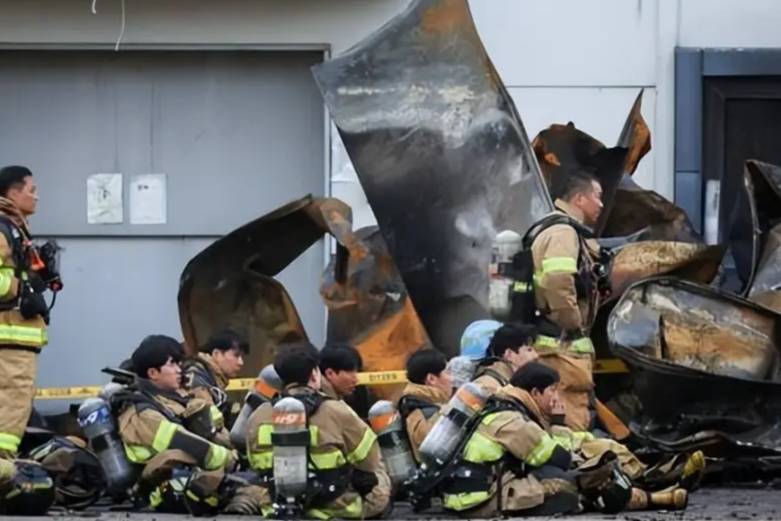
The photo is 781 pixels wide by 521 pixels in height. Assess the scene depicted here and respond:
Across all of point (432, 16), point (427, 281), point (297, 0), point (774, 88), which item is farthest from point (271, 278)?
point (774, 88)

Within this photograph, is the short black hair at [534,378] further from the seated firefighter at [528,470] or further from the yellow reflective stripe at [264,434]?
the yellow reflective stripe at [264,434]

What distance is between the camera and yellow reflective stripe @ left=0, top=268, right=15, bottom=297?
442 inches

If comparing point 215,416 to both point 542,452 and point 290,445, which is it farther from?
point 542,452

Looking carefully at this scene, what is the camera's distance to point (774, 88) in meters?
15.7

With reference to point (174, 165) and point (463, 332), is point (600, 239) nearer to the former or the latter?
point (463, 332)

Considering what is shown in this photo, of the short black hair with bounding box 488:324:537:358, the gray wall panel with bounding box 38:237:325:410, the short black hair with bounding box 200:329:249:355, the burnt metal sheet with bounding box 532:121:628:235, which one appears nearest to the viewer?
the short black hair with bounding box 488:324:537:358

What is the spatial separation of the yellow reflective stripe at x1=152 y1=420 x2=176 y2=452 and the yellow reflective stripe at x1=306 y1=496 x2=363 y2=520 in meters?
0.82

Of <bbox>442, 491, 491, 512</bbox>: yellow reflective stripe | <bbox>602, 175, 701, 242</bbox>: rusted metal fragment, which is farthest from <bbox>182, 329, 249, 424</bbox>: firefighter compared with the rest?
<bbox>602, 175, 701, 242</bbox>: rusted metal fragment

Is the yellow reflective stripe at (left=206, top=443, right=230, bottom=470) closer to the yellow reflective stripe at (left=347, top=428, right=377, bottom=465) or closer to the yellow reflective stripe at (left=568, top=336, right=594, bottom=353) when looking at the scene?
the yellow reflective stripe at (left=347, top=428, right=377, bottom=465)

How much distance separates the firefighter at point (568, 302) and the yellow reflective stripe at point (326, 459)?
59.1 inches

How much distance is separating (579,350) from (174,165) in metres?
5.11

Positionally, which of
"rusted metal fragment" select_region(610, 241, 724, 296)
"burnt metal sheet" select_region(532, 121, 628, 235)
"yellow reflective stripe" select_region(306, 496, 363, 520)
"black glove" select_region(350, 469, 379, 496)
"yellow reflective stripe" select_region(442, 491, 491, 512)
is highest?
"burnt metal sheet" select_region(532, 121, 628, 235)

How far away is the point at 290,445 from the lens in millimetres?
10352

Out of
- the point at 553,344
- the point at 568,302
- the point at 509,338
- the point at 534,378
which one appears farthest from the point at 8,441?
the point at 568,302
